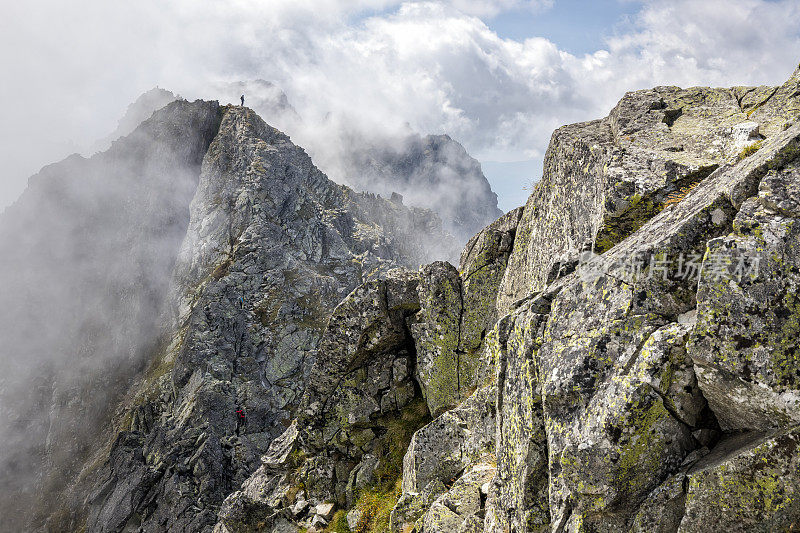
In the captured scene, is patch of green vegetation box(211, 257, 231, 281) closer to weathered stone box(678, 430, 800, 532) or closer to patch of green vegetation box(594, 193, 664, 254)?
patch of green vegetation box(594, 193, 664, 254)

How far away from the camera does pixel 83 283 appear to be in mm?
120250

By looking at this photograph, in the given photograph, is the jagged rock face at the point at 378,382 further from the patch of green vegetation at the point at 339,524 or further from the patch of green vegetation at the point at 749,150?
the patch of green vegetation at the point at 749,150

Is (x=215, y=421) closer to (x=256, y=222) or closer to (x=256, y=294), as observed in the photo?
(x=256, y=294)

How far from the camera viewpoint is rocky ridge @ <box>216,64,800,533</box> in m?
7.20

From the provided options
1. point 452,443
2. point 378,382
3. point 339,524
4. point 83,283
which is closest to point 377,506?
point 339,524

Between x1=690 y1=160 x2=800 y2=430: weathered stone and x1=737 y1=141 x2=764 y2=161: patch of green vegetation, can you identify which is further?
x1=737 y1=141 x2=764 y2=161: patch of green vegetation

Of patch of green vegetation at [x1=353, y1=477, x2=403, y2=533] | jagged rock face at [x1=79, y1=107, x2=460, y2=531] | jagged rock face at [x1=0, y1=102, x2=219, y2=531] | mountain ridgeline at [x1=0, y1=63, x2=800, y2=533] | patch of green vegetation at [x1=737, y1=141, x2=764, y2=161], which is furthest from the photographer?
jagged rock face at [x1=0, y1=102, x2=219, y2=531]

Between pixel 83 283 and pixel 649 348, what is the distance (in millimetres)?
143910

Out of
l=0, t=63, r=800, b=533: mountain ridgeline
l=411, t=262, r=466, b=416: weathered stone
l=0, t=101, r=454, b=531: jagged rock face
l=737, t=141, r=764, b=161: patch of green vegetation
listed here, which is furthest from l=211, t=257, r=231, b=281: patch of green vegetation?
l=737, t=141, r=764, b=161: patch of green vegetation

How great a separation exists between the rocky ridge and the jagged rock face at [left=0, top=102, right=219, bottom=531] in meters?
110

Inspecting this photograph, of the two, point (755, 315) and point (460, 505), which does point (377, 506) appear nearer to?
point (460, 505)

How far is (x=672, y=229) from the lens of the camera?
9.20 meters

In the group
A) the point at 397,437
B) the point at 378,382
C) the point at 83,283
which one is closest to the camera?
the point at 397,437

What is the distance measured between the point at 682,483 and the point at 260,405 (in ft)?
301
